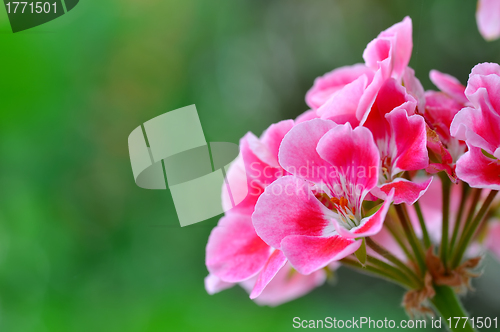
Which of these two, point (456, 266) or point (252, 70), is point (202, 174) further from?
point (252, 70)

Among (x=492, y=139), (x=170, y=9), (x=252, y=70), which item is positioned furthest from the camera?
(x=252, y=70)

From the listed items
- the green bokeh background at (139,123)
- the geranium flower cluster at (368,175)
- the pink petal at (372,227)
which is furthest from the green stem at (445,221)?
the green bokeh background at (139,123)

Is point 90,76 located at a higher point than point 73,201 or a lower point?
higher

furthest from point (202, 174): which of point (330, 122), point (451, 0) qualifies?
point (451, 0)

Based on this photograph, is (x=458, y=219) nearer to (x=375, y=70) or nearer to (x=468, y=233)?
(x=468, y=233)

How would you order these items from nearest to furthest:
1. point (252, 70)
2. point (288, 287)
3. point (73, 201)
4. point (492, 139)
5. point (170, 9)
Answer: point (492, 139) → point (288, 287) → point (73, 201) → point (170, 9) → point (252, 70)

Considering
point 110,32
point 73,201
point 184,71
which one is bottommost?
point 73,201

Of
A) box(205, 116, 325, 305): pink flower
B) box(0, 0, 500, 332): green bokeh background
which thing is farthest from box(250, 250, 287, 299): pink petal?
box(0, 0, 500, 332): green bokeh background

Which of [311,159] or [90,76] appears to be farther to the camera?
[90,76]
